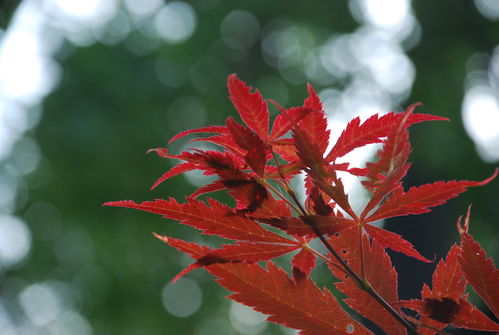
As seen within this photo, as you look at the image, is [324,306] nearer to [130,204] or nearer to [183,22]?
[130,204]

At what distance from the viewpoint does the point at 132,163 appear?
15.1ft

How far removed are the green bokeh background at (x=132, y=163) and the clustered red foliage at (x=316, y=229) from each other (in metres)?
3.85

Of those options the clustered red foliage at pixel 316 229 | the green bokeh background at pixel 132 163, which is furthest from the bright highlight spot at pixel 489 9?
the clustered red foliage at pixel 316 229

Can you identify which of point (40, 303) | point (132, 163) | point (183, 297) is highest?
point (132, 163)

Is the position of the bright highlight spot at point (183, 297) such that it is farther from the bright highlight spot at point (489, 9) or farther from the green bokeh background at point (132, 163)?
the bright highlight spot at point (489, 9)

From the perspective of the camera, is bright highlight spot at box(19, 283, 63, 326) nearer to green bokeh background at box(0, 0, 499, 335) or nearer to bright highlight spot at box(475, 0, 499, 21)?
green bokeh background at box(0, 0, 499, 335)

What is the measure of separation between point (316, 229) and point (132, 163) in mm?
4386

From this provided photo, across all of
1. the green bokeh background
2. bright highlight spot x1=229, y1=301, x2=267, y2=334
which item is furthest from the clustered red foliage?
bright highlight spot x1=229, y1=301, x2=267, y2=334

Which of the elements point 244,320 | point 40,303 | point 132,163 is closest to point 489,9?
point 132,163

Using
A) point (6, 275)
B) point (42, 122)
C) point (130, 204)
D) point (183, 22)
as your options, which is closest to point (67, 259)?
point (6, 275)

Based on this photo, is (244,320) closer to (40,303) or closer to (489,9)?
(40,303)

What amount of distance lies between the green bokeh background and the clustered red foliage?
3854mm

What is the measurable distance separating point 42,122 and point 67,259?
1424 millimetres

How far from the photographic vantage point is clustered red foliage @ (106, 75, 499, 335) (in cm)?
37
